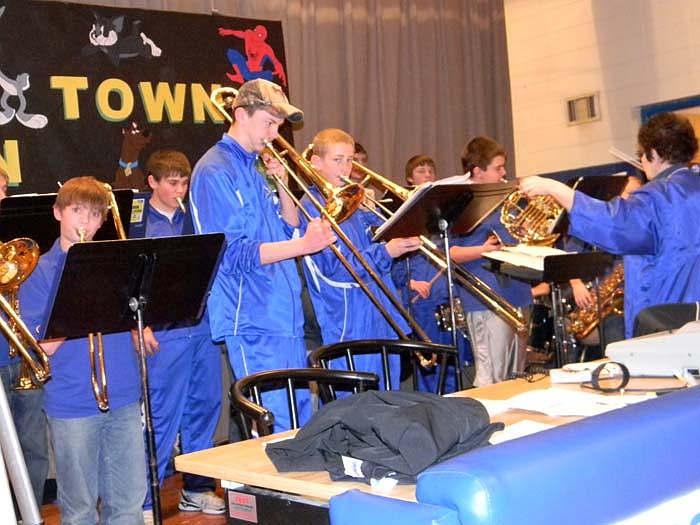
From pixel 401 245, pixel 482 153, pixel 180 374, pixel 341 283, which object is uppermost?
pixel 482 153

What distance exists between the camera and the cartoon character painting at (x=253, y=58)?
5.99 m

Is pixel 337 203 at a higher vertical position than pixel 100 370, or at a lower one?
higher

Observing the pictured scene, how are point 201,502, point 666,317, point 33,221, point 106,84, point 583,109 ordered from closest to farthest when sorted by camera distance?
point 666,317 < point 33,221 < point 201,502 < point 106,84 < point 583,109

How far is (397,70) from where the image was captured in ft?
23.9

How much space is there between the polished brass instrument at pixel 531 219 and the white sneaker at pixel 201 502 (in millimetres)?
2111

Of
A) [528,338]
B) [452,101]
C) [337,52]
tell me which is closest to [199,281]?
[528,338]

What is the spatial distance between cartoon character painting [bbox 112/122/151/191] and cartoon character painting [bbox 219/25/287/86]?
32.0 inches

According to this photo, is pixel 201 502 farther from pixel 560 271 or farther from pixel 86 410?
pixel 560 271

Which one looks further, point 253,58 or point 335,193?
point 253,58

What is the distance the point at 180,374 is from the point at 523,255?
5.78 ft

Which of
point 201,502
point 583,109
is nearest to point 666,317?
point 201,502

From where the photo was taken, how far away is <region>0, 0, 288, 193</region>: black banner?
5117mm

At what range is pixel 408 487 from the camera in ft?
5.25

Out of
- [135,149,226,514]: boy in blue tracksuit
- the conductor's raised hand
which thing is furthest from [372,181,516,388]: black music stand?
[135,149,226,514]: boy in blue tracksuit
